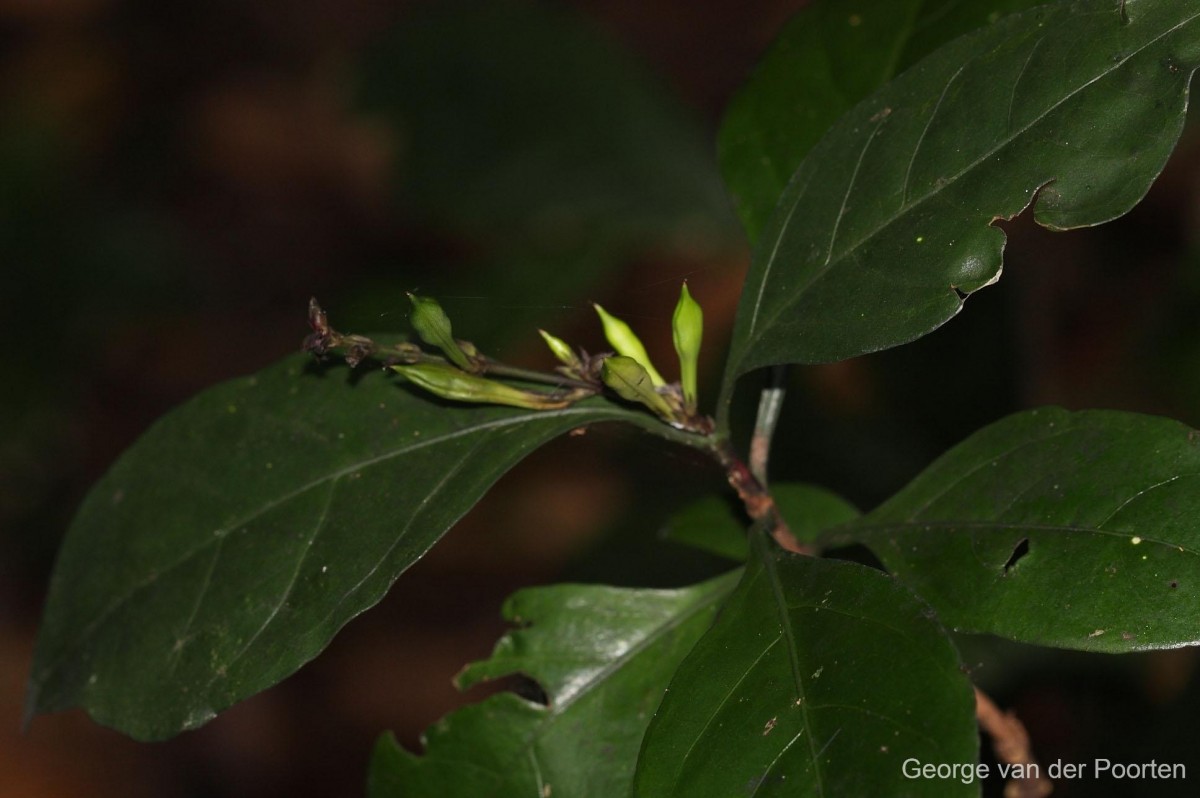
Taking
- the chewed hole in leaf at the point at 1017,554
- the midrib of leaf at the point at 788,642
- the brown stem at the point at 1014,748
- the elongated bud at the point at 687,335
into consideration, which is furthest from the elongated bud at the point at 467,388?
the brown stem at the point at 1014,748

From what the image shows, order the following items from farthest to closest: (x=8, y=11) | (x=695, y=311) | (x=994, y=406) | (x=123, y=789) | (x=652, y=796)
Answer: (x=8, y=11) < (x=123, y=789) < (x=994, y=406) < (x=695, y=311) < (x=652, y=796)

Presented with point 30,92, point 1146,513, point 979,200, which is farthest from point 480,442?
point 30,92

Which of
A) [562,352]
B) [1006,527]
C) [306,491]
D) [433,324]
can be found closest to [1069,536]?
[1006,527]

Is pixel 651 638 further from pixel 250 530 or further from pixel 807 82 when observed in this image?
pixel 807 82

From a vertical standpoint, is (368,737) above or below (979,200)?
below

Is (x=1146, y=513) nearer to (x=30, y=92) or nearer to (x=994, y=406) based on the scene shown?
(x=994, y=406)

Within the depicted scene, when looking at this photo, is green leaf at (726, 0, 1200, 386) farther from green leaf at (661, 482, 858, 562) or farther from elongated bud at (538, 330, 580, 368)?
green leaf at (661, 482, 858, 562)

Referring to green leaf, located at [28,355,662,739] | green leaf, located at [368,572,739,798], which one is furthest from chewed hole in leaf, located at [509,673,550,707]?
green leaf, located at [28,355,662,739]
